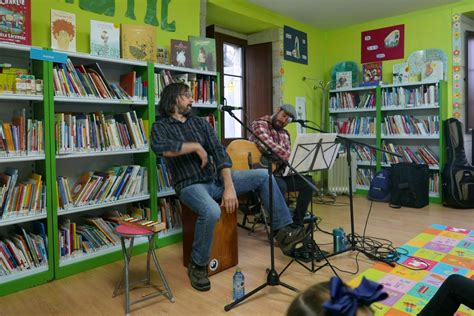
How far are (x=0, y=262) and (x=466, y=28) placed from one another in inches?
214

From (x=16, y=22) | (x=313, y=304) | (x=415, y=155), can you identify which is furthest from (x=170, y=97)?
(x=415, y=155)

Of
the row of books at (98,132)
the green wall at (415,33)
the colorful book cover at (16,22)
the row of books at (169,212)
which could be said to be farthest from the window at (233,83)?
the colorful book cover at (16,22)

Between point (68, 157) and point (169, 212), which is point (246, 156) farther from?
point (68, 157)

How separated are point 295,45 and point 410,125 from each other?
6.21ft

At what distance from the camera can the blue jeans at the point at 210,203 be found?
7.43 ft

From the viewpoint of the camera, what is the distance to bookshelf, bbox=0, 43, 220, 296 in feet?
7.45

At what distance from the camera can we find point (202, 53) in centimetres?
334

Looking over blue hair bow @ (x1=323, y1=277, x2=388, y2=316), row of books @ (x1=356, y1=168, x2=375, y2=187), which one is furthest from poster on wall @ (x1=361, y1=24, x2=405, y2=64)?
blue hair bow @ (x1=323, y1=277, x2=388, y2=316)

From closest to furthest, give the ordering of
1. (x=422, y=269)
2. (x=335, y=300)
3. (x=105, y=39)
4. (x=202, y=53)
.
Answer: (x=335, y=300) < (x=422, y=269) < (x=105, y=39) < (x=202, y=53)

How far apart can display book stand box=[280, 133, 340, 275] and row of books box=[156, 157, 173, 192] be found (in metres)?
1.09

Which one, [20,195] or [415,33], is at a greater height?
[415,33]

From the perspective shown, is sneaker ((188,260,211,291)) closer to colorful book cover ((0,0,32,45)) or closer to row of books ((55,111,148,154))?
row of books ((55,111,148,154))

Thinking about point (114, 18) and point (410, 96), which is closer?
point (114, 18)

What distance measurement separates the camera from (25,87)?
2213mm
